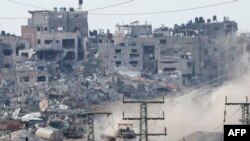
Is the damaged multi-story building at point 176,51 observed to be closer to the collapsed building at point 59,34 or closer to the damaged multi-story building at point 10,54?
the collapsed building at point 59,34

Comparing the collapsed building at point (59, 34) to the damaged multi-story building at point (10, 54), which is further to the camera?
the collapsed building at point (59, 34)

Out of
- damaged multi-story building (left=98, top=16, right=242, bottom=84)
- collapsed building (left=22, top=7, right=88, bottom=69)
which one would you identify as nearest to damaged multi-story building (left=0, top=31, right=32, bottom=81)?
collapsed building (left=22, top=7, right=88, bottom=69)

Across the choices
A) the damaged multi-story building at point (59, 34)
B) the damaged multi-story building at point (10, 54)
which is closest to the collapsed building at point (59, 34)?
the damaged multi-story building at point (59, 34)

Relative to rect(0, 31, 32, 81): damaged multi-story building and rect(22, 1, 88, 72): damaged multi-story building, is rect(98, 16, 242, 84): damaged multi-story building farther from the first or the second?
rect(0, 31, 32, 81): damaged multi-story building

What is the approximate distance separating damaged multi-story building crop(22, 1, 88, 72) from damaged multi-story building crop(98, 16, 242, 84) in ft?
5.03

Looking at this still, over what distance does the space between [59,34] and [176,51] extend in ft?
25.2

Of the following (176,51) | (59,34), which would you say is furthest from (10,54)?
(176,51)

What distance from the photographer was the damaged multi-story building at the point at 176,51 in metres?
52.2

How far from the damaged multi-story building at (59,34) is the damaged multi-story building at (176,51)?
153 centimetres

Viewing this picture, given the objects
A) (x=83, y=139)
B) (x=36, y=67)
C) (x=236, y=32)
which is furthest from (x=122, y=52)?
(x=83, y=139)

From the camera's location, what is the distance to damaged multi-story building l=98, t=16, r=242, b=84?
52.2m

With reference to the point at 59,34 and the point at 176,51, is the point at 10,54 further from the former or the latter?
the point at 176,51

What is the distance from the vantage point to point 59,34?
52.7 m

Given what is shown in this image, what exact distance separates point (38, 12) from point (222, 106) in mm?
18964
